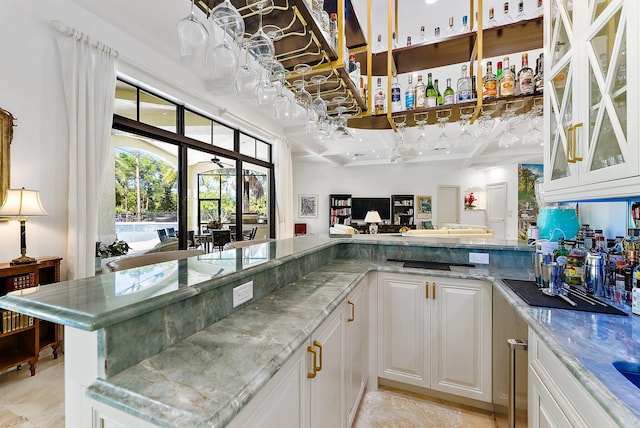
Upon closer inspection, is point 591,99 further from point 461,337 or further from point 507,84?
point 461,337

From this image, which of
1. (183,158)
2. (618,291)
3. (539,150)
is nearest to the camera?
(618,291)

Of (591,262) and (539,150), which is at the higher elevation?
(539,150)

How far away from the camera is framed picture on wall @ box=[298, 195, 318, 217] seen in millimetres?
9750

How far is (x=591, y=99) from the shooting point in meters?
1.17

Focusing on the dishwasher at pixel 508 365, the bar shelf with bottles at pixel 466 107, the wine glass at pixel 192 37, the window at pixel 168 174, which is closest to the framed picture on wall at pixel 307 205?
the window at pixel 168 174

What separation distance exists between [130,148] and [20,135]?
3.35 feet

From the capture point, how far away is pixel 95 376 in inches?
27.8

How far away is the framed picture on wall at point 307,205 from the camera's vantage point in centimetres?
975

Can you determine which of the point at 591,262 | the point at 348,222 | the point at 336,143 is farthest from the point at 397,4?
the point at 348,222

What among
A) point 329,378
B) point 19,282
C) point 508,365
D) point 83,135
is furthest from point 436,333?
point 83,135

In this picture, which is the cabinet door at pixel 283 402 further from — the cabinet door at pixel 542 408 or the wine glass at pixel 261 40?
the wine glass at pixel 261 40

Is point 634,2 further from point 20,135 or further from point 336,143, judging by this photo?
point 336,143

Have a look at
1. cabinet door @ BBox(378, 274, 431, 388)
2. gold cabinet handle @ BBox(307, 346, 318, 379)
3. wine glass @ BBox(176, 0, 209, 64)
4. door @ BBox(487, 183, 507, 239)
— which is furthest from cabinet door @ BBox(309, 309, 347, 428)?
door @ BBox(487, 183, 507, 239)

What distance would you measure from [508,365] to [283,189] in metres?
5.41
